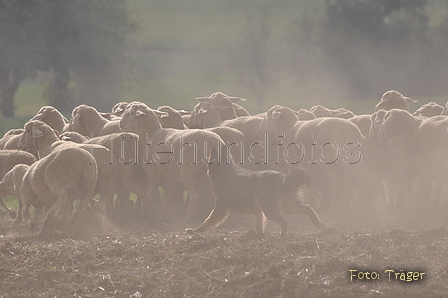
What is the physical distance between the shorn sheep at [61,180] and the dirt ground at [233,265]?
2.98ft

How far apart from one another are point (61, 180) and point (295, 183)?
3.29 m

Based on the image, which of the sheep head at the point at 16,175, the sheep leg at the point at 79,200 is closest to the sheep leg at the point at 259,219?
the sheep leg at the point at 79,200

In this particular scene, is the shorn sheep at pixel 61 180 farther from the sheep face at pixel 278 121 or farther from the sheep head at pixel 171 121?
the sheep face at pixel 278 121

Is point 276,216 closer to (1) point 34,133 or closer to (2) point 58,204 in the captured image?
(2) point 58,204

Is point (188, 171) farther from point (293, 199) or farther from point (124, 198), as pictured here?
point (293, 199)

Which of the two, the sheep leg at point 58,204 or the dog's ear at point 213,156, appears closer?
the dog's ear at point 213,156

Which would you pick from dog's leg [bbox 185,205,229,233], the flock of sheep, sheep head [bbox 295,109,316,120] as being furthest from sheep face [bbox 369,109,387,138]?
dog's leg [bbox 185,205,229,233]

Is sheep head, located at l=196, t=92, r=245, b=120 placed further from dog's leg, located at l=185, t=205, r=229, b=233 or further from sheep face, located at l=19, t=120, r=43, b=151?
dog's leg, located at l=185, t=205, r=229, b=233

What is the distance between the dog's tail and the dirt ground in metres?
0.48

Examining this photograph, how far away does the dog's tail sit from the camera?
596 centimetres

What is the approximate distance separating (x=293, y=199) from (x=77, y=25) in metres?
31.8

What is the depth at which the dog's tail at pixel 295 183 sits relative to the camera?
5.96 m

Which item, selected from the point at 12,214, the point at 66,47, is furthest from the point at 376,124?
the point at 66,47

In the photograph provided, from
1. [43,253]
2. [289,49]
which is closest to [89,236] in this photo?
[43,253]
